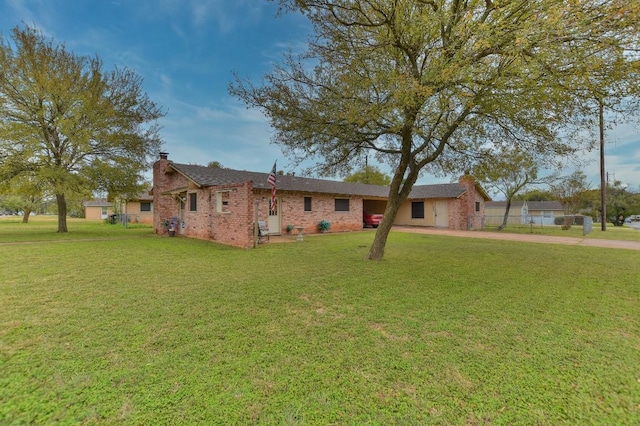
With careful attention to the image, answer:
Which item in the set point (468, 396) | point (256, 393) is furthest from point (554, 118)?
point (256, 393)

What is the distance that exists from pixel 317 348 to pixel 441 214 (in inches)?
854

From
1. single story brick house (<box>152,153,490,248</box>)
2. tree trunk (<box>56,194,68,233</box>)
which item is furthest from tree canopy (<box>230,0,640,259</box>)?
tree trunk (<box>56,194,68,233</box>)

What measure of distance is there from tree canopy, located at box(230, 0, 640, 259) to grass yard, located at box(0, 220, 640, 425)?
11.4ft

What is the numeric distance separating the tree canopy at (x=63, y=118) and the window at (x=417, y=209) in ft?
68.0

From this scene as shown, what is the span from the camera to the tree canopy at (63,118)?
13.9m

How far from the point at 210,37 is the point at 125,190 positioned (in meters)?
10.3

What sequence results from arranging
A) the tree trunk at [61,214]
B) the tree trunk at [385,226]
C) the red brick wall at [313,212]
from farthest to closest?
the tree trunk at [61,214], the red brick wall at [313,212], the tree trunk at [385,226]

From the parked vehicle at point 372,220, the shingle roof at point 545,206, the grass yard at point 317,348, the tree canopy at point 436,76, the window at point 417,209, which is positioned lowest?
the grass yard at point 317,348

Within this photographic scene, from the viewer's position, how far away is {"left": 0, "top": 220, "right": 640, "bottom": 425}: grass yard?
225cm

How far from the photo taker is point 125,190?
16.5 meters

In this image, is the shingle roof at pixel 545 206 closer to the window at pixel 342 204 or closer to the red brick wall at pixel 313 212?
the red brick wall at pixel 313 212

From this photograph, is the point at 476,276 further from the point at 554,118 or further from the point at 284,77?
the point at 284,77

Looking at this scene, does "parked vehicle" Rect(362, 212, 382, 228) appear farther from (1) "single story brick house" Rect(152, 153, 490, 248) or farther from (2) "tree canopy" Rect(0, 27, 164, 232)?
(2) "tree canopy" Rect(0, 27, 164, 232)

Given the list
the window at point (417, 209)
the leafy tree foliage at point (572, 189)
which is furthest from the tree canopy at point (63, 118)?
the leafy tree foliage at point (572, 189)
